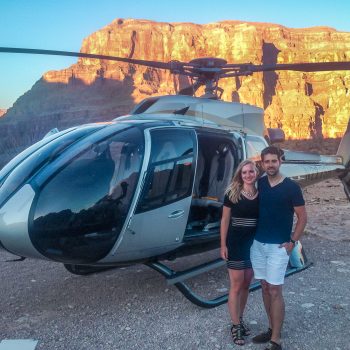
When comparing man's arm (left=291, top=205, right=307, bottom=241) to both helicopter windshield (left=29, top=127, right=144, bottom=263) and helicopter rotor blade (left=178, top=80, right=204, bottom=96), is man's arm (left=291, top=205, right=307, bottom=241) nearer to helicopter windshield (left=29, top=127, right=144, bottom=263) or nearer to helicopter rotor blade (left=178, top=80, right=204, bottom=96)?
helicopter windshield (left=29, top=127, right=144, bottom=263)

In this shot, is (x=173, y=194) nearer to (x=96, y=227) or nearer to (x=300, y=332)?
(x=96, y=227)

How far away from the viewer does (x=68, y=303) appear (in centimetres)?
457

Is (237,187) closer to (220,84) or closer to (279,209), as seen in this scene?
(279,209)

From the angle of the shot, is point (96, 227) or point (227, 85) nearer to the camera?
point (96, 227)

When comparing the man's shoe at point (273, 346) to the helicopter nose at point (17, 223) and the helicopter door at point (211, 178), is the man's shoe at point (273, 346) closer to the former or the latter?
the helicopter door at point (211, 178)

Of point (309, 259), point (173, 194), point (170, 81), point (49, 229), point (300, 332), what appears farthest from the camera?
point (170, 81)

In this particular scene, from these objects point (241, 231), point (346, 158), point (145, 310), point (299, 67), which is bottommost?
point (145, 310)

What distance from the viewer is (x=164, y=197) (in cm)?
413

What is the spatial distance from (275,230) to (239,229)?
1.01 feet

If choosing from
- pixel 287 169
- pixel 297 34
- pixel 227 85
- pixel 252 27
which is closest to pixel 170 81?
pixel 227 85

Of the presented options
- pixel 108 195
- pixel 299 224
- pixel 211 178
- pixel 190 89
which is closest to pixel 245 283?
pixel 299 224

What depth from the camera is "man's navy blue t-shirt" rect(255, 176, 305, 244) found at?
10.4 feet

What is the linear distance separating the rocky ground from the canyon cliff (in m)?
79.3

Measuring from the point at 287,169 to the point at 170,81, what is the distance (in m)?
94.6
